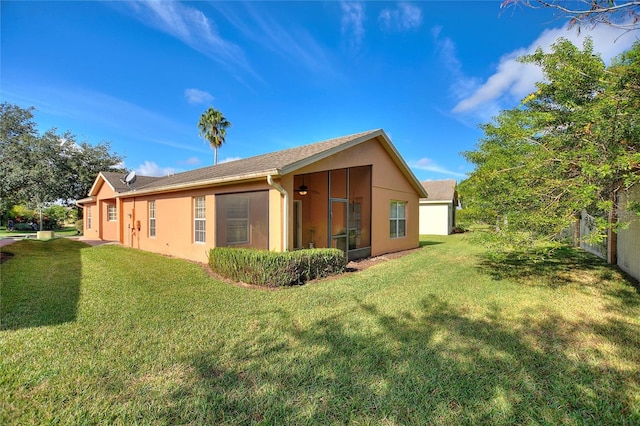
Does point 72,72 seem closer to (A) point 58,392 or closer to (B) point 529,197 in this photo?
(A) point 58,392

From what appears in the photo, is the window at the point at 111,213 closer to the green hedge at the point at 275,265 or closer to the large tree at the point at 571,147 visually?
the green hedge at the point at 275,265

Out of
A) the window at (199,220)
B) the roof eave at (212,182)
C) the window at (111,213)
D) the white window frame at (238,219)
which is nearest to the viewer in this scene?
the roof eave at (212,182)

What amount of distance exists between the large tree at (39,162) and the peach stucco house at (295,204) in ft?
46.5

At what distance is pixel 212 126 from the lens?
30906 mm

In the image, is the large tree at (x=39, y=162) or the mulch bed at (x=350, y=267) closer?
the mulch bed at (x=350, y=267)

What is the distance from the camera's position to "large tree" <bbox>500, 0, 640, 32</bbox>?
3.62 metres

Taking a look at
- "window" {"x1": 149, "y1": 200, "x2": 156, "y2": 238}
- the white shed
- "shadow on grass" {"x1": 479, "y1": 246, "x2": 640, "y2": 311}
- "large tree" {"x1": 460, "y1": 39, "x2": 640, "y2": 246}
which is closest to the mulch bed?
"shadow on grass" {"x1": 479, "y1": 246, "x2": 640, "y2": 311}

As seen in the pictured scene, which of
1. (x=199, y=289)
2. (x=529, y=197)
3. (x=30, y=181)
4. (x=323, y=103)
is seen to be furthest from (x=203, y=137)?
(x=529, y=197)

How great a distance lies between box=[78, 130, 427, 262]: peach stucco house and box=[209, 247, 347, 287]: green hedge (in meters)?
0.87

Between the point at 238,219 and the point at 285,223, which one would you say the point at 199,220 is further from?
the point at 285,223

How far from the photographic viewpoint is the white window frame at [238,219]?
8.85 meters

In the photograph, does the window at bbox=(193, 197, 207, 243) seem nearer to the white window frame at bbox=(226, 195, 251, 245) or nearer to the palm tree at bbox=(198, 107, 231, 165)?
the white window frame at bbox=(226, 195, 251, 245)

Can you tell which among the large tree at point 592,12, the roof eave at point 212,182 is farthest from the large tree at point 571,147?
the roof eave at point 212,182

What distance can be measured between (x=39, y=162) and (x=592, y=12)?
106 ft
